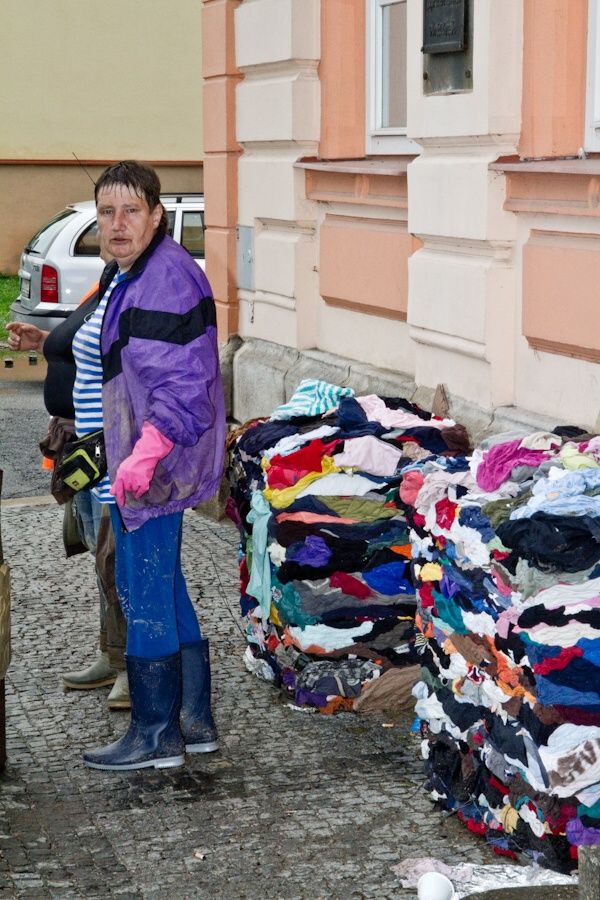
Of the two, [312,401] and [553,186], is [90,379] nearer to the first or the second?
[312,401]

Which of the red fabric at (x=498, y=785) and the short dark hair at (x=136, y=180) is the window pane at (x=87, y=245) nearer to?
the short dark hair at (x=136, y=180)

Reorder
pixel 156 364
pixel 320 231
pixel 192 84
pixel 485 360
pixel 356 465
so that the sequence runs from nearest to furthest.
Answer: pixel 156 364, pixel 356 465, pixel 485 360, pixel 320 231, pixel 192 84

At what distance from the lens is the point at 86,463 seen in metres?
4.78

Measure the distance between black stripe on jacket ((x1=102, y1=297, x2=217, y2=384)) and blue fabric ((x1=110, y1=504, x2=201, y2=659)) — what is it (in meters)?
0.47

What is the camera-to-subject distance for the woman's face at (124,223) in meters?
4.52

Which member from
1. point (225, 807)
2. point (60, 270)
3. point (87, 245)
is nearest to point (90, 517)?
point (225, 807)

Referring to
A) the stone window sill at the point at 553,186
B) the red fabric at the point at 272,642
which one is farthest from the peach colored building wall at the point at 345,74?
the red fabric at the point at 272,642

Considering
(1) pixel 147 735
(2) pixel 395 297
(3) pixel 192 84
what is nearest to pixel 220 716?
(1) pixel 147 735

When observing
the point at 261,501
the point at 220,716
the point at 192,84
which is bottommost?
the point at 220,716

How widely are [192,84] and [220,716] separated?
64.8ft

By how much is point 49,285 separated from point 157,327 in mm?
10313

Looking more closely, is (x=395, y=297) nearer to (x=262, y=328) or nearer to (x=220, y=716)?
(x=262, y=328)

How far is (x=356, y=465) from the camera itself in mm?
5020

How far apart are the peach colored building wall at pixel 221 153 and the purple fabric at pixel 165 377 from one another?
379 cm
